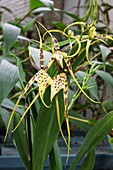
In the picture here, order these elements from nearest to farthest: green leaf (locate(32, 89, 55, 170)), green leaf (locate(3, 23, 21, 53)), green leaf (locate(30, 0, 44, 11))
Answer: green leaf (locate(32, 89, 55, 170))
green leaf (locate(3, 23, 21, 53))
green leaf (locate(30, 0, 44, 11))

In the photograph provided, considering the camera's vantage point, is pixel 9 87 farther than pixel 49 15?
No

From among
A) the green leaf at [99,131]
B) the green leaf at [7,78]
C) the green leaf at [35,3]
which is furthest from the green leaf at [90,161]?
the green leaf at [35,3]

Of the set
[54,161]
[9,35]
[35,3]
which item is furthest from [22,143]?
[35,3]

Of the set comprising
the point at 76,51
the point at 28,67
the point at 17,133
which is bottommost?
the point at 28,67

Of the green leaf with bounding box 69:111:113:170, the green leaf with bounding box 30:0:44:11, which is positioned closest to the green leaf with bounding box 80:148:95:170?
the green leaf with bounding box 69:111:113:170

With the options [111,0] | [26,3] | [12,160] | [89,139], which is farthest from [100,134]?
[26,3]

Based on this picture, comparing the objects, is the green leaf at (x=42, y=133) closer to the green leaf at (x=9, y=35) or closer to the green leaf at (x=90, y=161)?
the green leaf at (x=90, y=161)

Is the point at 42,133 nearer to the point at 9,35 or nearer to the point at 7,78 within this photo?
the point at 7,78

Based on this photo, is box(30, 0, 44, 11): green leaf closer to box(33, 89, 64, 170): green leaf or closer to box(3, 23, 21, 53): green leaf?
box(3, 23, 21, 53): green leaf

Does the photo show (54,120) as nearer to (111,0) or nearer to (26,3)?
(111,0)
